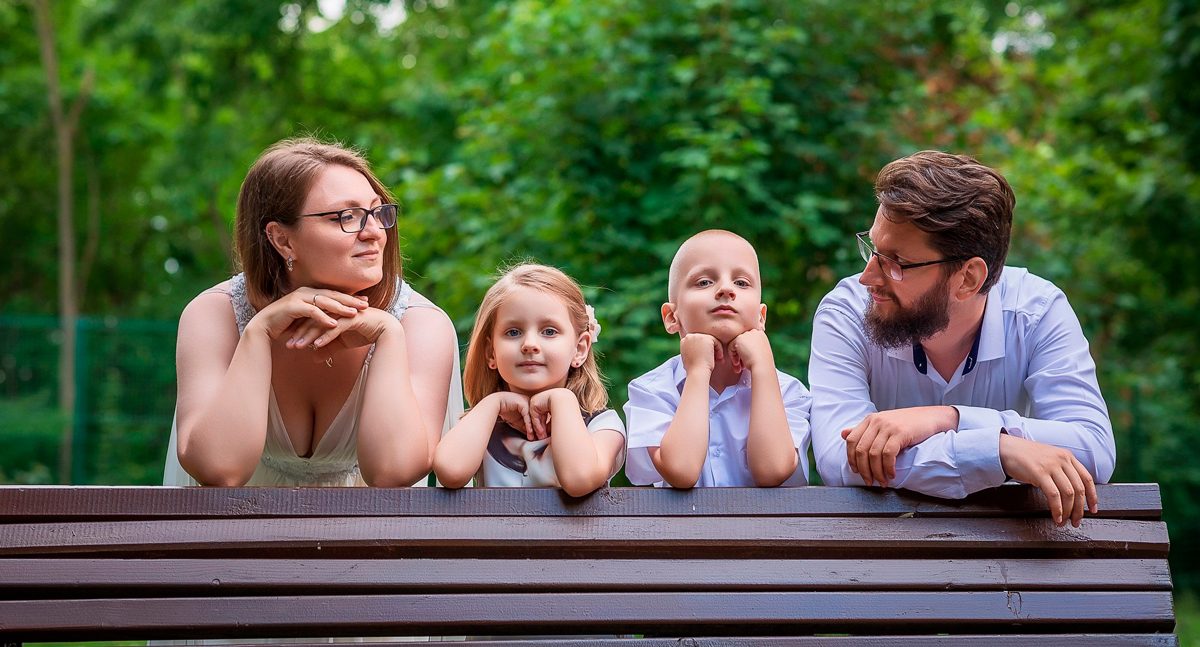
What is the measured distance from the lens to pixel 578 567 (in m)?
2.20

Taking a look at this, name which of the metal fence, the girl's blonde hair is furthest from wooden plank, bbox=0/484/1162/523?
the metal fence

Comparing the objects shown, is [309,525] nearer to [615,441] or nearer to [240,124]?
[615,441]

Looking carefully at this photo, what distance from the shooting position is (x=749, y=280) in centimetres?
259

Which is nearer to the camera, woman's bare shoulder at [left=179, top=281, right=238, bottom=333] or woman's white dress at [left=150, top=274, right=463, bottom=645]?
woman's bare shoulder at [left=179, top=281, right=238, bottom=333]

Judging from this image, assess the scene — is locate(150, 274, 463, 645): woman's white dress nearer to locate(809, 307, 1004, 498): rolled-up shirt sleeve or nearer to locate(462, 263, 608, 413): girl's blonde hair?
locate(462, 263, 608, 413): girl's blonde hair

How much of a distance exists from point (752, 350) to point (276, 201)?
4.25ft

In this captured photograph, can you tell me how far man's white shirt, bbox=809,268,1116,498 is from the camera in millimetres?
2289

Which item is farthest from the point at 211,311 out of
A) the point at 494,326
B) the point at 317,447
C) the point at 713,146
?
the point at 713,146

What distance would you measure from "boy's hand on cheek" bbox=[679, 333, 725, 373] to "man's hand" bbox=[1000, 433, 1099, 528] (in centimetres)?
71

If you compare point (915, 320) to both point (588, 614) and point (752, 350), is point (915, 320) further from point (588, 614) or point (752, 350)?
point (588, 614)

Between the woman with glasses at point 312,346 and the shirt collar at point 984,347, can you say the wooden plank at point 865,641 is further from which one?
the shirt collar at point 984,347

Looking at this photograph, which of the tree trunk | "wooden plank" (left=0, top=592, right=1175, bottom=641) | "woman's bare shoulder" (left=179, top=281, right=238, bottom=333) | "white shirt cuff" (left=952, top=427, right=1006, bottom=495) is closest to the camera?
"wooden plank" (left=0, top=592, right=1175, bottom=641)

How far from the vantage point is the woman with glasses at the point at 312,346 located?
2.35 m

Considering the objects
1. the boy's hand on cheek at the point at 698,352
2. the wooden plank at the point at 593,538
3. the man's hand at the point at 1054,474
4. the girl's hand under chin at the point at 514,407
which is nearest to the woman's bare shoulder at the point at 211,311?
the wooden plank at the point at 593,538
